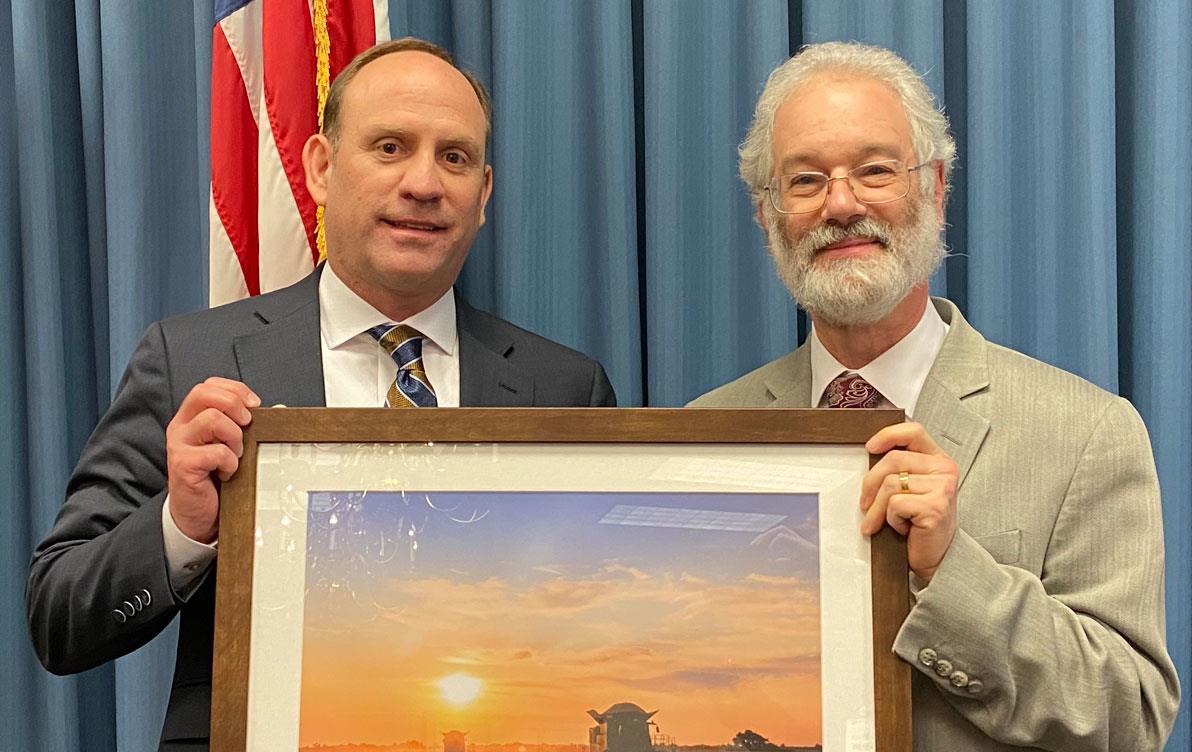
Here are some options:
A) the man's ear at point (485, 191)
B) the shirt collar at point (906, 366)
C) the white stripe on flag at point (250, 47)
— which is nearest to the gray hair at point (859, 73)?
the shirt collar at point (906, 366)

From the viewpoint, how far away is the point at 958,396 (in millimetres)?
1589

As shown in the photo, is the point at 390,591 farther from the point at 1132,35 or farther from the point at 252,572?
the point at 1132,35

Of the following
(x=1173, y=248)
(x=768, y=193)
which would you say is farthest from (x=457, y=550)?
(x=1173, y=248)

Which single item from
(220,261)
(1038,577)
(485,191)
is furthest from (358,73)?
(1038,577)

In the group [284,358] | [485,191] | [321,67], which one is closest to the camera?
[284,358]

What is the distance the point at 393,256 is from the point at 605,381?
0.39 meters

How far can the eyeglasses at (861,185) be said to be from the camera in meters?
1.65

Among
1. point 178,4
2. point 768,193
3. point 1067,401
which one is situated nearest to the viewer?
point 1067,401

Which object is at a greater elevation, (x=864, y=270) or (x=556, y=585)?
(x=864, y=270)

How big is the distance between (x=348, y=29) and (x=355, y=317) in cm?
64

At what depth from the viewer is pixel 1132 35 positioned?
217cm

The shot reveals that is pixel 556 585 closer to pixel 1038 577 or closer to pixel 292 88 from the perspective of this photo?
pixel 1038 577

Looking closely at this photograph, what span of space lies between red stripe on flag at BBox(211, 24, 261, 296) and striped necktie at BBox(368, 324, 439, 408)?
1.58 feet

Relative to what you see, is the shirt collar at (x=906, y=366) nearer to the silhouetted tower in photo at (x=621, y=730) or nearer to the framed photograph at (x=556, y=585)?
the framed photograph at (x=556, y=585)
